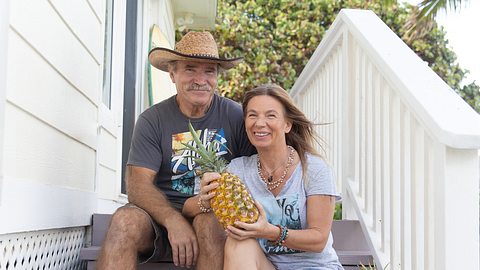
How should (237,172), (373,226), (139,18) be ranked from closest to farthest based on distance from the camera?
(237,172) → (373,226) → (139,18)

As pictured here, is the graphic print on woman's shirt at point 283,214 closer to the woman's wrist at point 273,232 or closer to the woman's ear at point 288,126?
the woman's wrist at point 273,232

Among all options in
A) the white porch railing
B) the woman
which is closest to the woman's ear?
the woman

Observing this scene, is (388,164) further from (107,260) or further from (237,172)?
(107,260)

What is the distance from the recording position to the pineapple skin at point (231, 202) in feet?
7.41

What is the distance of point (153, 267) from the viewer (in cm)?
279

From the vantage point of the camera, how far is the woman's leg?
7.66ft

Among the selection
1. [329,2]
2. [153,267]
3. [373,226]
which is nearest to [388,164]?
[373,226]

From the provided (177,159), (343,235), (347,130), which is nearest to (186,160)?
(177,159)

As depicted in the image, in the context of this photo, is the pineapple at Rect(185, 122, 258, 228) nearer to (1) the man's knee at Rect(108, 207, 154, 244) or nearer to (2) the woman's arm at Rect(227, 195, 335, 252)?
(2) the woman's arm at Rect(227, 195, 335, 252)

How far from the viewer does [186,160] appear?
2.87 m

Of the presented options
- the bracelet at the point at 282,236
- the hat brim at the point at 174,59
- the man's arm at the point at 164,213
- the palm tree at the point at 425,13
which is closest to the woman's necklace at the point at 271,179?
the bracelet at the point at 282,236

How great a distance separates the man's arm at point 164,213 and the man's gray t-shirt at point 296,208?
286 millimetres

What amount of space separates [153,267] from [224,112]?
76cm

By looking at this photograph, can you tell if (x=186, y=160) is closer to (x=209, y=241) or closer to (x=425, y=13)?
(x=209, y=241)
